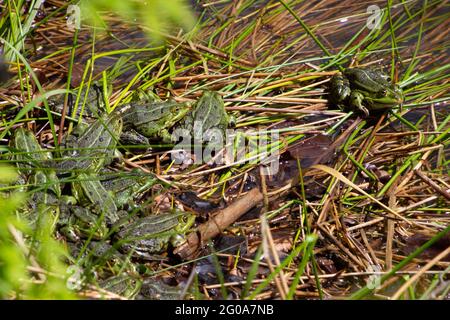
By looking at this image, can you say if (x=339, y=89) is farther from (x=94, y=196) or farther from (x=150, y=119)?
(x=94, y=196)

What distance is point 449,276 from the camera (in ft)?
12.4

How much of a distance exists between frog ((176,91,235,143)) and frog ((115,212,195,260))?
1065mm

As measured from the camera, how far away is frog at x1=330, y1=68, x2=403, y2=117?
5.24 meters

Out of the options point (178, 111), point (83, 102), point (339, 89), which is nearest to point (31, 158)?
point (83, 102)

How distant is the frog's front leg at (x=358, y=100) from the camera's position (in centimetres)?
535

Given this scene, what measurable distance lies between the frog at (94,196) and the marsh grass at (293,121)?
1.22ft

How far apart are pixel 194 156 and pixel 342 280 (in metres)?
1.79

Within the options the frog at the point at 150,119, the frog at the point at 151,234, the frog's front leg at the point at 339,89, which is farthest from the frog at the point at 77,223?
the frog's front leg at the point at 339,89

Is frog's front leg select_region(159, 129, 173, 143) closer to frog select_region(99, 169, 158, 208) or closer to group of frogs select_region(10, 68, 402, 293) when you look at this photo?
group of frogs select_region(10, 68, 402, 293)

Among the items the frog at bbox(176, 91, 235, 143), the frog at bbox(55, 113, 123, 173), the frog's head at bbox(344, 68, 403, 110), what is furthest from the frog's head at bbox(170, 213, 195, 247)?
the frog's head at bbox(344, 68, 403, 110)

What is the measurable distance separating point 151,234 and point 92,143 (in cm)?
116

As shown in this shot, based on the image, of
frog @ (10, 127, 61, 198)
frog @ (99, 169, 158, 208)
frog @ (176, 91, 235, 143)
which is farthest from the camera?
frog @ (176, 91, 235, 143)
